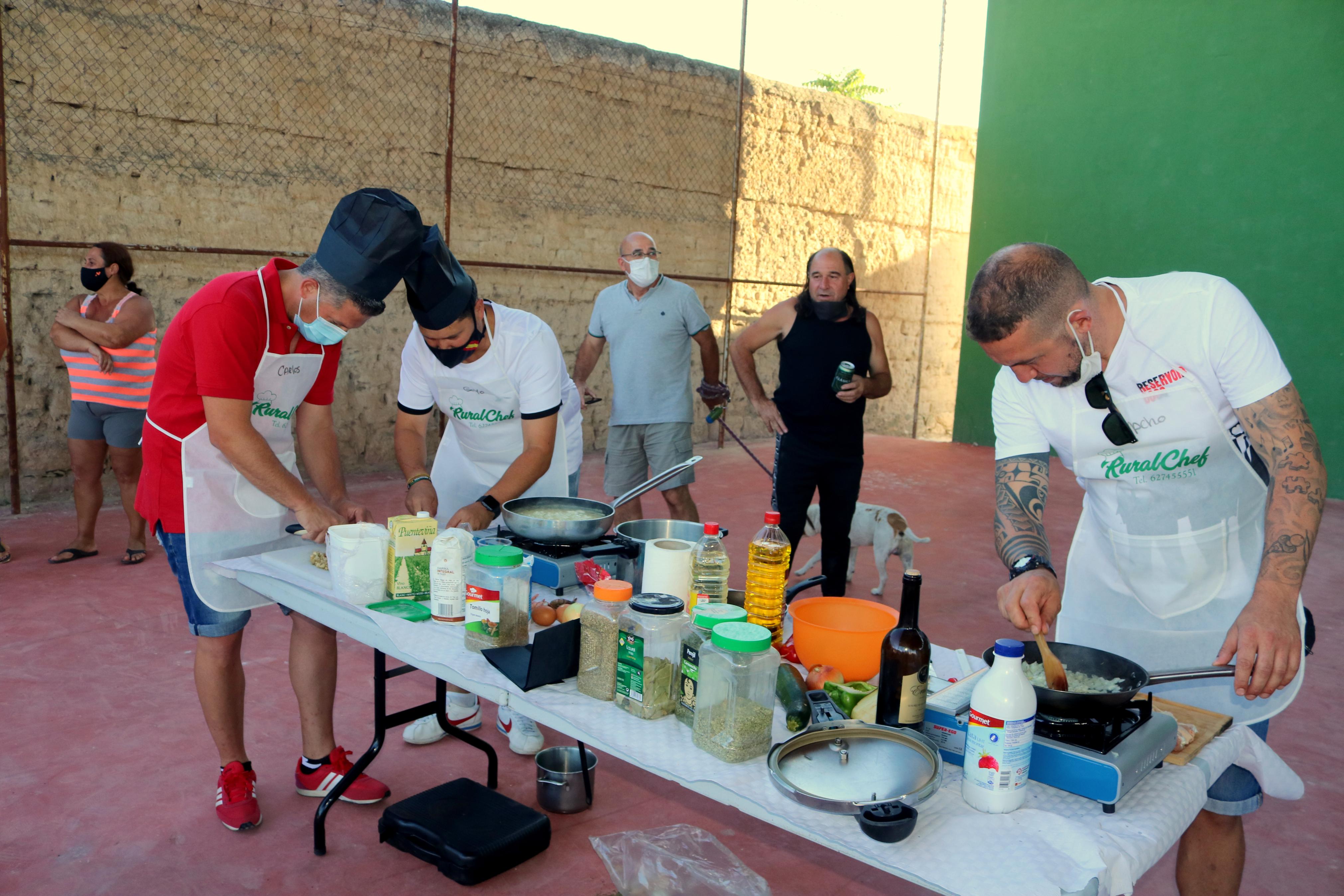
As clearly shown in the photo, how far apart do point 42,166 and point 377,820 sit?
545 cm

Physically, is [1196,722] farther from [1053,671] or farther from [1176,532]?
[1176,532]

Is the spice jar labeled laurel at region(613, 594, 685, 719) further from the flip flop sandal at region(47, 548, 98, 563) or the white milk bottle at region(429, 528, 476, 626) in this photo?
the flip flop sandal at region(47, 548, 98, 563)

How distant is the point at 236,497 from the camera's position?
2750 millimetres


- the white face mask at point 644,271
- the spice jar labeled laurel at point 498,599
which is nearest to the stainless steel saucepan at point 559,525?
the spice jar labeled laurel at point 498,599

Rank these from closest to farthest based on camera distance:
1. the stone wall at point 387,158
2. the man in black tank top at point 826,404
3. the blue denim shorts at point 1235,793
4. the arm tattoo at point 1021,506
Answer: the blue denim shorts at point 1235,793, the arm tattoo at point 1021,506, the man in black tank top at point 826,404, the stone wall at point 387,158

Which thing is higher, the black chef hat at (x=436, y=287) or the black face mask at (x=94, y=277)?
the black face mask at (x=94, y=277)

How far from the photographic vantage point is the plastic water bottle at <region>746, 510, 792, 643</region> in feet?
6.98

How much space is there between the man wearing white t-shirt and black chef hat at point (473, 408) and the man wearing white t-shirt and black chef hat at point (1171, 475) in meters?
1.42

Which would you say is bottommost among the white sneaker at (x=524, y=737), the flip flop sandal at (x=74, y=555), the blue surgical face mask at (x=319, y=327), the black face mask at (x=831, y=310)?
the white sneaker at (x=524, y=737)

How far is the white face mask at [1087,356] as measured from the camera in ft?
6.86

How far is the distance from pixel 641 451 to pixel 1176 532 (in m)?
3.51

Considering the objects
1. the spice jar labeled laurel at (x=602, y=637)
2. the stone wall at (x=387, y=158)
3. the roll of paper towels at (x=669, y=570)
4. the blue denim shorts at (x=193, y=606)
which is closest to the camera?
the spice jar labeled laurel at (x=602, y=637)

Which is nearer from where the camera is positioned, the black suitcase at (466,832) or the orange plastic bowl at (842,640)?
the orange plastic bowl at (842,640)

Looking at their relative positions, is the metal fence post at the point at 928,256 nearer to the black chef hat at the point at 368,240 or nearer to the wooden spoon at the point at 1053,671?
the black chef hat at the point at 368,240
